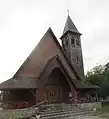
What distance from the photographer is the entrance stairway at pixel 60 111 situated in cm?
1442

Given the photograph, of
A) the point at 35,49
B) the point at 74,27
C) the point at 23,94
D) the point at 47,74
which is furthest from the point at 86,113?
the point at 74,27

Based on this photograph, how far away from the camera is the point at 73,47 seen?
2530 centimetres

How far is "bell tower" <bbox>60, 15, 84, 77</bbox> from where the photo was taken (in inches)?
969

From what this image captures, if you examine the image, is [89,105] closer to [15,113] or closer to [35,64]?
[35,64]

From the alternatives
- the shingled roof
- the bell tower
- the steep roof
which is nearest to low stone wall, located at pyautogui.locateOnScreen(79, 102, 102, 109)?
the steep roof

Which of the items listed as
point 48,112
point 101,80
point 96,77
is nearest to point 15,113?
point 48,112

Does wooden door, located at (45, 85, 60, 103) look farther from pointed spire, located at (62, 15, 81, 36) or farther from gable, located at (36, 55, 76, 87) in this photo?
pointed spire, located at (62, 15, 81, 36)

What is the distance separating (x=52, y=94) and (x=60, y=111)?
3.53m

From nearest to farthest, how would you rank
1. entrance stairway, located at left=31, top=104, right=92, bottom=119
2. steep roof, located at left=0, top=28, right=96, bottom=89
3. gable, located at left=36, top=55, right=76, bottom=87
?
1. entrance stairway, located at left=31, top=104, right=92, bottom=119
2. steep roof, located at left=0, top=28, right=96, bottom=89
3. gable, located at left=36, top=55, right=76, bottom=87

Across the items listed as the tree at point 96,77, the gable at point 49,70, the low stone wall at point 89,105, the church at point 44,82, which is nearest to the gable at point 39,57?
the church at point 44,82

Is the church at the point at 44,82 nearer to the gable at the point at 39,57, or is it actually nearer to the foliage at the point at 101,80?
the gable at the point at 39,57

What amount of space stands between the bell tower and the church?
9.66 ft

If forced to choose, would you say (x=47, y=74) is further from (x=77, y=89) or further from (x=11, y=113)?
(x=11, y=113)

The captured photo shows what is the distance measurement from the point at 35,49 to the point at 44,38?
83.0 inches
